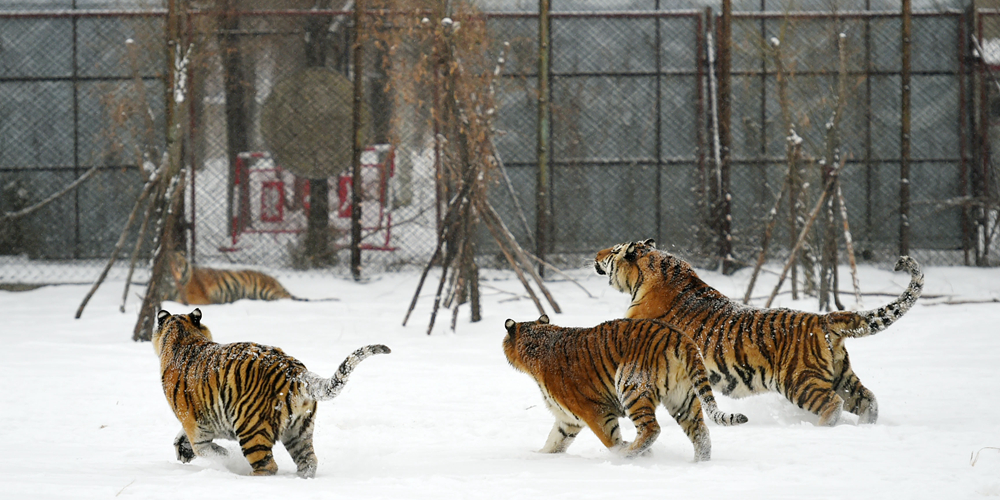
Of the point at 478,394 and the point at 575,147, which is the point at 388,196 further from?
the point at 478,394

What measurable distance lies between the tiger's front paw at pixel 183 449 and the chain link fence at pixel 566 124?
562 centimetres

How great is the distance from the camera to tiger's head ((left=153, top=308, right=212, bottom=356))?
10.9 feet

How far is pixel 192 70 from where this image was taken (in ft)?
26.8

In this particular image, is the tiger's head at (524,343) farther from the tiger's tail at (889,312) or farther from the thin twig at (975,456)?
the thin twig at (975,456)

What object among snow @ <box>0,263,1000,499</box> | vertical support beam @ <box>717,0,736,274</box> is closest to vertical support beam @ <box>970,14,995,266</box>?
snow @ <box>0,263,1000,499</box>

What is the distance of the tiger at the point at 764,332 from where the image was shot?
3.58m

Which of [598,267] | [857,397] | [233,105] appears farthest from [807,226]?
[233,105]

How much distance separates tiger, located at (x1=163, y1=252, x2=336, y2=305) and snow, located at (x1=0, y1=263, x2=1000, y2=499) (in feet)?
2.51

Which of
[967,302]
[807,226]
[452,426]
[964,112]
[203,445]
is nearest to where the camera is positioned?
[203,445]

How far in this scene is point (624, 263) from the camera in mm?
4051

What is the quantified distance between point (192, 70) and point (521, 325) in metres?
5.84

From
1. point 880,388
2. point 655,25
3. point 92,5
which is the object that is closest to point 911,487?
point 880,388

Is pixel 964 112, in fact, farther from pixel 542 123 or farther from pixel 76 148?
pixel 76 148

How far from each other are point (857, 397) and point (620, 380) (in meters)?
1.17
